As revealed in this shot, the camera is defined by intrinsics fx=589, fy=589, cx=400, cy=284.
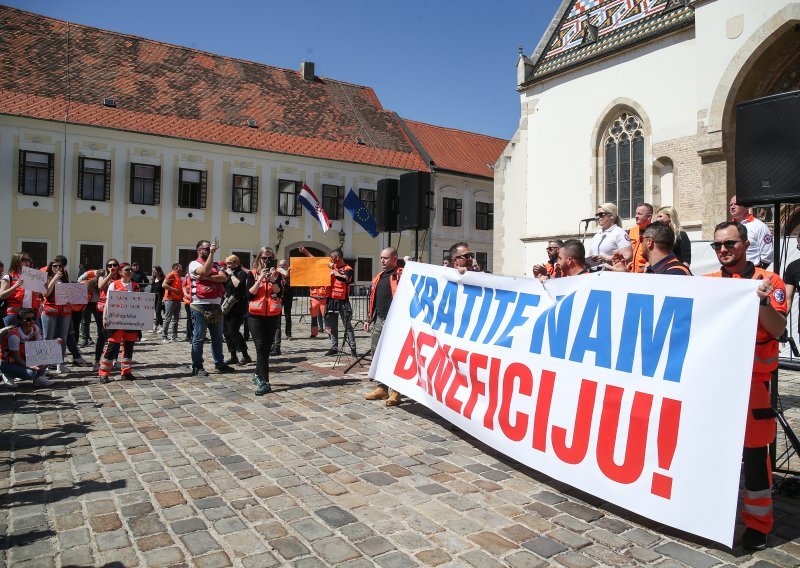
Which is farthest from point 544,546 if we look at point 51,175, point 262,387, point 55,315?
point 51,175

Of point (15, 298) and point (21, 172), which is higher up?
point (21, 172)

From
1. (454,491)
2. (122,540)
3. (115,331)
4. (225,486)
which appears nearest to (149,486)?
(225,486)

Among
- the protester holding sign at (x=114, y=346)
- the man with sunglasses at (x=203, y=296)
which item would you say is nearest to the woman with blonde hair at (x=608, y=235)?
the man with sunglasses at (x=203, y=296)

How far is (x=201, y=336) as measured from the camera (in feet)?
29.0

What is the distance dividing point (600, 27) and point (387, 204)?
1513 centimetres

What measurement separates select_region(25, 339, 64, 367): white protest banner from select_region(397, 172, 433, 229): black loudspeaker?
18.3 ft

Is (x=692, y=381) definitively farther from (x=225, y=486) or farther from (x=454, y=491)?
(x=225, y=486)

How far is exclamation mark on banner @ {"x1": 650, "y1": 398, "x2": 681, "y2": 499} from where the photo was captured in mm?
3430

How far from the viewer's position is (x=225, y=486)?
14.1 ft

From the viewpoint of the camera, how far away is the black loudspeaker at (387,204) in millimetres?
10438

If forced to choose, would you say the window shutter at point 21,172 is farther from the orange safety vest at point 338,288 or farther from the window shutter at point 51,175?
the orange safety vest at point 338,288

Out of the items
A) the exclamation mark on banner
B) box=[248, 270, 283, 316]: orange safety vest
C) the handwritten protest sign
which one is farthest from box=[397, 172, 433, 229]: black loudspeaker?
the exclamation mark on banner

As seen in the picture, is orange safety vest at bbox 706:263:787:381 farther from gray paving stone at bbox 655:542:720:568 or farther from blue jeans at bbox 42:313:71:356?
blue jeans at bbox 42:313:71:356

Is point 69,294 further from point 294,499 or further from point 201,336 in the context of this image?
point 294,499
